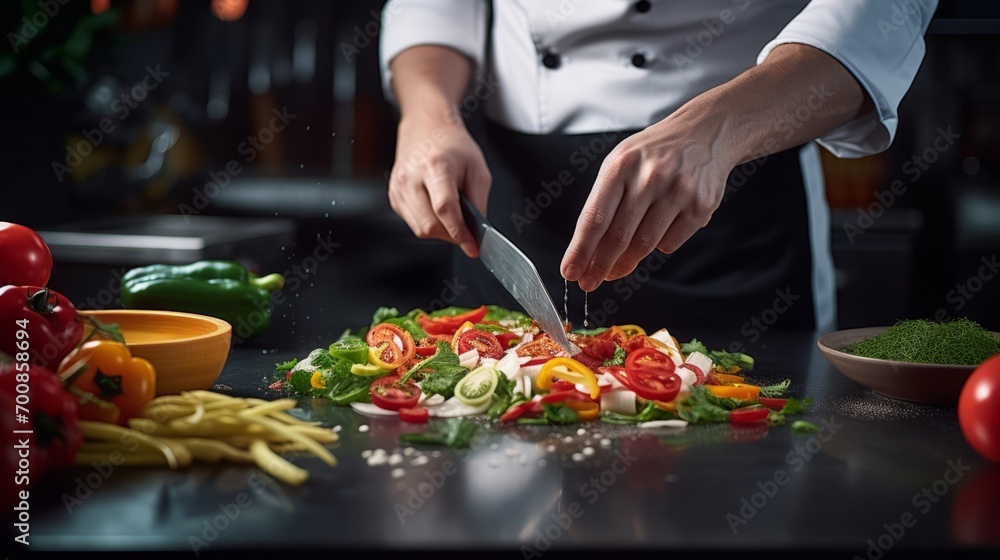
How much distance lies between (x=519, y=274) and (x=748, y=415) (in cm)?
42

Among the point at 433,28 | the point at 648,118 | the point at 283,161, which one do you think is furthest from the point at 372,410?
the point at 283,161

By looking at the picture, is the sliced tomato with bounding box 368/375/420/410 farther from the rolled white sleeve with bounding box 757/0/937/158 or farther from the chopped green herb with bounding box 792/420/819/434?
the rolled white sleeve with bounding box 757/0/937/158

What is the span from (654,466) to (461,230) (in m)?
0.72

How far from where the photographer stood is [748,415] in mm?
1243

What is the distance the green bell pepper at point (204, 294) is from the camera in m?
1.72

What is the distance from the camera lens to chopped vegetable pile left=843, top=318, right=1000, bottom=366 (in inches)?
51.9

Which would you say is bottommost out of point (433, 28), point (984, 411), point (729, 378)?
point (729, 378)

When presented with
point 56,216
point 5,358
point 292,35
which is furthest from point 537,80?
point 292,35

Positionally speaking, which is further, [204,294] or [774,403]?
[204,294]

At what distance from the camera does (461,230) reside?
65.7 inches

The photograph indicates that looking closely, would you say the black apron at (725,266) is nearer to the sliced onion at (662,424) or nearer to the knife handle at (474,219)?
the knife handle at (474,219)

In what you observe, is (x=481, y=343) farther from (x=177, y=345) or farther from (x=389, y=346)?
(x=177, y=345)

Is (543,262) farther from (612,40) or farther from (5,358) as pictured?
(5,358)

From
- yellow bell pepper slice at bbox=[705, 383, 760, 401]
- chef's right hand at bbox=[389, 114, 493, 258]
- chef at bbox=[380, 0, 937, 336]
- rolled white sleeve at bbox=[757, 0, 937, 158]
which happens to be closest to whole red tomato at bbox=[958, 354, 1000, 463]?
yellow bell pepper slice at bbox=[705, 383, 760, 401]
